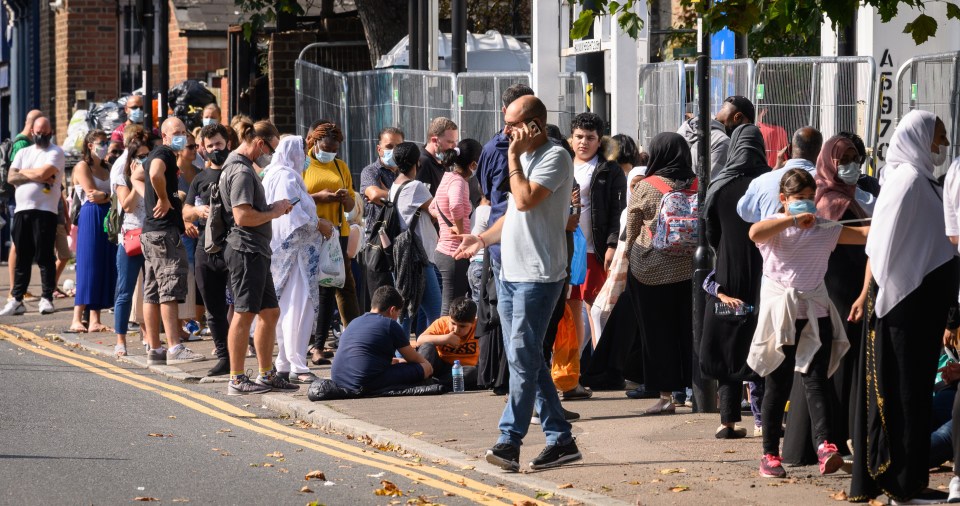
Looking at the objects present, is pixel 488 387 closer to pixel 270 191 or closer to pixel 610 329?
pixel 610 329

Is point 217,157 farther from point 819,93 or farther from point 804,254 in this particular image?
point 804,254

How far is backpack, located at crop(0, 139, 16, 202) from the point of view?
1888 centimetres

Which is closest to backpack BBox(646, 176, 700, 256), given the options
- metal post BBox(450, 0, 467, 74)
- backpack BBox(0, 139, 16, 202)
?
metal post BBox(450, 0, 467, 74)

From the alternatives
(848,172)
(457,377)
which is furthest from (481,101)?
(848,172)

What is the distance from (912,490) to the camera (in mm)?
7430

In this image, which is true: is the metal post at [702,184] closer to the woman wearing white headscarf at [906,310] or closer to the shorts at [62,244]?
the woman wearing white headscarf at [906,310]

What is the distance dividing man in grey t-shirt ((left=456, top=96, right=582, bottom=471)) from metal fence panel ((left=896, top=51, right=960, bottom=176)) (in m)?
5.43

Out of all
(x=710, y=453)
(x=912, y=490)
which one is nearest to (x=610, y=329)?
(x=710, y=453)

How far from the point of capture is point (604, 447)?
9.26 meters

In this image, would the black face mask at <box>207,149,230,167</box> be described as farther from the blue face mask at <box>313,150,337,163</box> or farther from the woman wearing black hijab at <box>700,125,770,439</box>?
the woman wearing black hijab at <box>700,125,770,439</box>

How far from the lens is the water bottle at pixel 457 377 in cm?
1172

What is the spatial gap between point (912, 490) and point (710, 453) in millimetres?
1687

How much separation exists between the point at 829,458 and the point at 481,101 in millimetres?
8818

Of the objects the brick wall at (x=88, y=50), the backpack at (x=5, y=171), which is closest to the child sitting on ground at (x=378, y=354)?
the backpack at (x=5, y=171)
